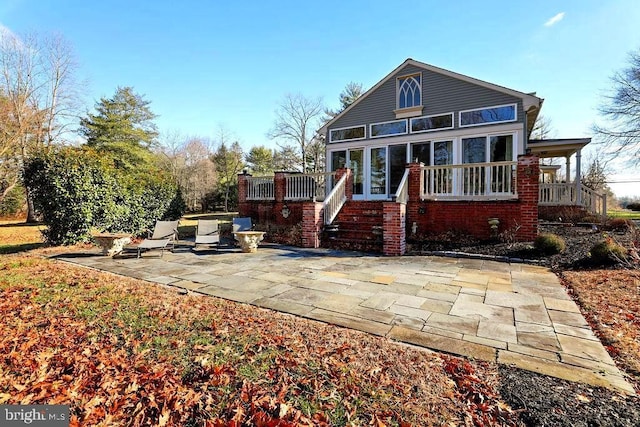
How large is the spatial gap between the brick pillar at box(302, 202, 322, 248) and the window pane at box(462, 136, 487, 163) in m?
5.94

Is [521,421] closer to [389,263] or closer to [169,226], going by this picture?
[389,263]

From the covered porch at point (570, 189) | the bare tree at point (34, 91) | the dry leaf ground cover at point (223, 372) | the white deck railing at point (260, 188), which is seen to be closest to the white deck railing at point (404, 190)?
the white deck railing at point (260, 188)

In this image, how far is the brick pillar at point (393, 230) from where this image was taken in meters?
7.30

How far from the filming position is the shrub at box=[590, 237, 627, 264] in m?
5.54

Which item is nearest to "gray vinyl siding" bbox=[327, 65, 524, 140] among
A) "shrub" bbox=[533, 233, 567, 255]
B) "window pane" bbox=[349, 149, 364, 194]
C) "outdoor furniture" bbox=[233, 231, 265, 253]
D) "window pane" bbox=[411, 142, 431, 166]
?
"window pane" bbox=[349, 149, 364, 194]

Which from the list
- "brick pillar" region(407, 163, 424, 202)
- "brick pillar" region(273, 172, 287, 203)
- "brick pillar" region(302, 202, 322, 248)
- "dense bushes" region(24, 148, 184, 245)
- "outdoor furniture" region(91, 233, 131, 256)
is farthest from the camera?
"brick pillar" region(273, 172, 287, 203)

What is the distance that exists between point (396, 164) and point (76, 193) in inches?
409

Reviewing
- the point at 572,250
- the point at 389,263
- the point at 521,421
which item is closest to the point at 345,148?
the point at 389,263

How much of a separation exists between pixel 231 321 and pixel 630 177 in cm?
3073

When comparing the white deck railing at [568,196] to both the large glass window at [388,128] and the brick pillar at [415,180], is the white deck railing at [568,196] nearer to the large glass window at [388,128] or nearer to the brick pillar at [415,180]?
the large glass window at [388,128]

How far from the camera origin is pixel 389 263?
6.40 meters

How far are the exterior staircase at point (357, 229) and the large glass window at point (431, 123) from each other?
421cm

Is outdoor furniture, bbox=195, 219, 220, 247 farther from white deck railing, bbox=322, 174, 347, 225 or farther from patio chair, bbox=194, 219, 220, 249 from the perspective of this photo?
white deck railing, bbox=322, 174, 347, 225

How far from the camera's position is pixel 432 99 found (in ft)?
37.1
